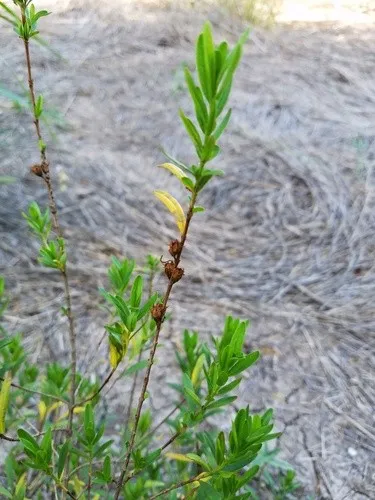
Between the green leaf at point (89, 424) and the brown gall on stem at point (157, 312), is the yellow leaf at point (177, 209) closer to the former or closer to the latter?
the brown gall on stem at point (157, 312)

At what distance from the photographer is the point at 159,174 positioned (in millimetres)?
2273

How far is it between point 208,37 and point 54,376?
2.17 ft

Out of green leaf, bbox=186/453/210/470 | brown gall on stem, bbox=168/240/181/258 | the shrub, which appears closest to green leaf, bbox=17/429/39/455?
the shrub

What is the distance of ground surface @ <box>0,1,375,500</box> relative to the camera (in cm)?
145

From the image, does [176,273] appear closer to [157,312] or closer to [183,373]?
[157,312]

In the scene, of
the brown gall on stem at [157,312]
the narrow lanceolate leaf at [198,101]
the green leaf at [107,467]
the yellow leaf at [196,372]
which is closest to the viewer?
the narrow lanceolate leaf at [198,101]

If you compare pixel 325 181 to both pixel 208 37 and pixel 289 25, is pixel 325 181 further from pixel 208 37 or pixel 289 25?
pixel 289 25

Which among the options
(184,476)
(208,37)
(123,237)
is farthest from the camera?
(123,237)

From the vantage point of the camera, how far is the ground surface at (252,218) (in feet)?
4.75

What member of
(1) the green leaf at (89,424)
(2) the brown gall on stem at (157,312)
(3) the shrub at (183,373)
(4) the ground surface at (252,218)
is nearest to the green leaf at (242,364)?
(3) the shrub at (183,373)

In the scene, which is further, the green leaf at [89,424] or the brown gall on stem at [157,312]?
the green leaf at [89,424]

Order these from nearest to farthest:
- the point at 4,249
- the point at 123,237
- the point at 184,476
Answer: the point at 184,476 → the point at 4,249 → the point at 123,237

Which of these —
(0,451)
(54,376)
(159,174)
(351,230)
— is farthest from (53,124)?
(54,376)

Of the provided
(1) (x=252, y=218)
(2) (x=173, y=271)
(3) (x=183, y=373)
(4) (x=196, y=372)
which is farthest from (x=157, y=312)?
A: (1) (x=252, y=218)
